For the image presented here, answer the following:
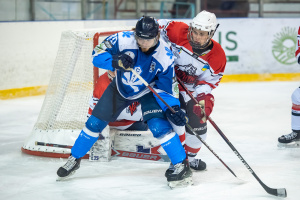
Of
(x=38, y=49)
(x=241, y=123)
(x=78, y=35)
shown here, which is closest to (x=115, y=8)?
(x=38, y=49)

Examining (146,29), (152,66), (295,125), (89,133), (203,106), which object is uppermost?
(146,29)

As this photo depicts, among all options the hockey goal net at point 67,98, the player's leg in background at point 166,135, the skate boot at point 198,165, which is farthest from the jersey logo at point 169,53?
the hockey goal net at point 67,98

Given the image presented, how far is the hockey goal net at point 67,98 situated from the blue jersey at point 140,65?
31.6 inches

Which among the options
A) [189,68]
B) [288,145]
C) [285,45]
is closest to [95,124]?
[189,68]

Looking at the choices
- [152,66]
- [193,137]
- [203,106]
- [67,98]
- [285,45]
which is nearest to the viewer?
[152,66]

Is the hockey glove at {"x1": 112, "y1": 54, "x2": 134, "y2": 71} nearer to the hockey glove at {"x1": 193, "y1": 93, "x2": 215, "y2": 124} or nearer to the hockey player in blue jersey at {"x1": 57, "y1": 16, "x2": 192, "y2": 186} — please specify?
the hockey player in blue jersey at {"x1": 57, "y1": 16, "x2": 192, "y2": 186}

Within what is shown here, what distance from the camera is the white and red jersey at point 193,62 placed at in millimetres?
2977

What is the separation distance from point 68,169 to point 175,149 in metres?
0.60

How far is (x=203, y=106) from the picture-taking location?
9.73 feet

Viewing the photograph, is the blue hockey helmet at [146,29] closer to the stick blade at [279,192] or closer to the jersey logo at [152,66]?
the jersey logo at [152,66]

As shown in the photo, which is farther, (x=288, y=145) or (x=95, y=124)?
(x=288, y=145)

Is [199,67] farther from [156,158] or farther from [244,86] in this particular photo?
[244,86]

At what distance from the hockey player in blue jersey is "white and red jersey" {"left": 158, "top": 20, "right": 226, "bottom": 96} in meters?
0.20

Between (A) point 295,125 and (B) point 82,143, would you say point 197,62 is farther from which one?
(A) point 295,125
